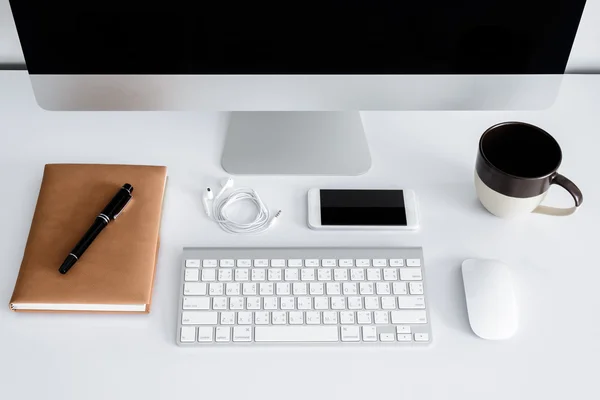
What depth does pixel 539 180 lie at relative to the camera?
0.76m

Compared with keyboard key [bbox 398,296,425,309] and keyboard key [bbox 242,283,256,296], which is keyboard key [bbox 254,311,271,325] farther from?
keyboard key [bbox 398,296,425,309]

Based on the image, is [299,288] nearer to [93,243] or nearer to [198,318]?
[198,318]

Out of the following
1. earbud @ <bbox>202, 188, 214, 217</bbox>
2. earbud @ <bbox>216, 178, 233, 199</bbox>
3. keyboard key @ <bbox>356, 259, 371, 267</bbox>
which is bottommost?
keyboard key @ <bbox>356, 259, 371, 267</bbox>

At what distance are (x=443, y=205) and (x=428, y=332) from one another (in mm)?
196

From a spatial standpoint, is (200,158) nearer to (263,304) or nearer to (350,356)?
(263,304)

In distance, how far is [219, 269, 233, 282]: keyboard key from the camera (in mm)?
767

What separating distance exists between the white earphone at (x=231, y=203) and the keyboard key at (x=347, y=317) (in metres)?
0.16

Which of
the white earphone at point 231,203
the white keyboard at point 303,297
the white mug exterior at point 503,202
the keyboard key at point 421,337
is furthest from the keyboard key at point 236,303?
the white mug exterior at point 503,202

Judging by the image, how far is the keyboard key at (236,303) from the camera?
0.74m

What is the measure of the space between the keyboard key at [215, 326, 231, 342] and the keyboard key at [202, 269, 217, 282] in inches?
2.5
